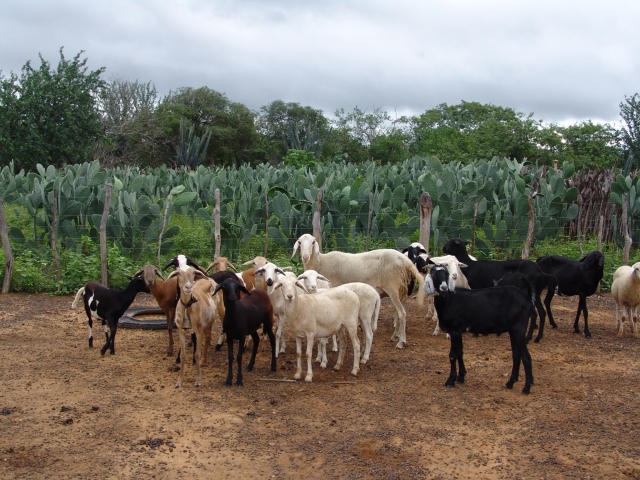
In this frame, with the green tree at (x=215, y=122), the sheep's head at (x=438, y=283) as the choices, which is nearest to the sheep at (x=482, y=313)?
the sheep's head at (x=438, y=283)

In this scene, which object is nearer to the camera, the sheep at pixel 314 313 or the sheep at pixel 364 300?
the sheep at pixel 314 313

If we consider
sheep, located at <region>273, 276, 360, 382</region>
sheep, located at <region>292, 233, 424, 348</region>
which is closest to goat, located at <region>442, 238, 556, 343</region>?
sheep, located at <region>292, 233, 424, 348</region>

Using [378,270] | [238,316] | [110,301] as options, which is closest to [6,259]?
[110,301]

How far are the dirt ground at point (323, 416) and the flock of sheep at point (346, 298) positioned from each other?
1.06ft

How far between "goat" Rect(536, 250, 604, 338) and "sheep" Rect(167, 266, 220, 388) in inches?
213

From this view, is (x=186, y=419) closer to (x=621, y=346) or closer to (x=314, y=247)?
(x=314, y=247)

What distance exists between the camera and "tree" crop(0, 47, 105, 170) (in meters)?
31.5

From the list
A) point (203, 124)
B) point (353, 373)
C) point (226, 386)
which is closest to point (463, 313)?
point (353, 373)

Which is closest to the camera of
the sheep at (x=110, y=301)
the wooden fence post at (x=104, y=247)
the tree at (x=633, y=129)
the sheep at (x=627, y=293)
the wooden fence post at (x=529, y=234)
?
the sheep at (x=110, y=301)

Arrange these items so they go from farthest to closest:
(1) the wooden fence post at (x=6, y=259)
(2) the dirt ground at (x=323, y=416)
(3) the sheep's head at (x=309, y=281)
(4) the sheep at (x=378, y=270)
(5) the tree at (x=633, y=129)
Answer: (5) the tree at (x=633, y=129) < (1) the wooden fence post at (x=6, y=259) < (4) the sheep at (x=378, y=270) < (3) the sheep's head at (x=309, y=281) < (2) the dirt ground at (x=323, y=416)

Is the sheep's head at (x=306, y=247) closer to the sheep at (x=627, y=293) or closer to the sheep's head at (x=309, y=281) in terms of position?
the sheep's head at (x=309, y=281)

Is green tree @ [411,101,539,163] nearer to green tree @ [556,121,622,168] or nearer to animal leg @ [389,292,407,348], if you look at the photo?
green tree @ [556,121,622,168]

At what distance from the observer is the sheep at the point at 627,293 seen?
30.9 ft

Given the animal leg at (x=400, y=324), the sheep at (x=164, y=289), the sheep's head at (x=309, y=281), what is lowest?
the animal leg at (x=400, y=324)
